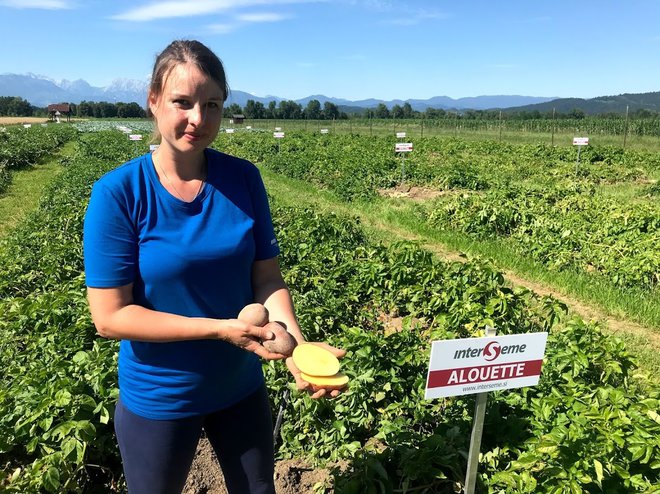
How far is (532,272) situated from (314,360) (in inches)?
244

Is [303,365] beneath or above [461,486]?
above

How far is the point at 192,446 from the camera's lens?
1771 millimetres

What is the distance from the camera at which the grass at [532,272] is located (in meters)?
5.41

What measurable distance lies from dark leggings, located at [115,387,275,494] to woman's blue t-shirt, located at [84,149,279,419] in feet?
0.18

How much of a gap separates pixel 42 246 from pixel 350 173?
31.2 feet

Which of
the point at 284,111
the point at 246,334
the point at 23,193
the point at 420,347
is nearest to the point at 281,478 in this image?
the point at 420,347

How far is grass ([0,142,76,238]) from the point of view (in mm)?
11016

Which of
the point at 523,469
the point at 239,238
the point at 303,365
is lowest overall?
the point at 523,469

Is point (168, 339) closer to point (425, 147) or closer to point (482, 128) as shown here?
point (425, 147)

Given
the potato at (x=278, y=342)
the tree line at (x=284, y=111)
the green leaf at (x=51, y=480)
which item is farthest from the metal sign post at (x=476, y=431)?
the tree line at (x=284, y=111)

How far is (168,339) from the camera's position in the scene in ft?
4.96

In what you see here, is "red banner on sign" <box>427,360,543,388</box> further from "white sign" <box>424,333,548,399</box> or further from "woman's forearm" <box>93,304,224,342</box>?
"woman's forearm" <box>93,304,224,342</box>

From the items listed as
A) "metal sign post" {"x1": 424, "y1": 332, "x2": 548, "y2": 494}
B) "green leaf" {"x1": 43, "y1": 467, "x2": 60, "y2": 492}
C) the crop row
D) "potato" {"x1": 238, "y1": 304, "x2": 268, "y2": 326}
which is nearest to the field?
"green leaf" {"x1": 43, "y1": 467, "x2": 60, "y2": 492}

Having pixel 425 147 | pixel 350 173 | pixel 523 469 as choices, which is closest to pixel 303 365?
pixel 523 469
